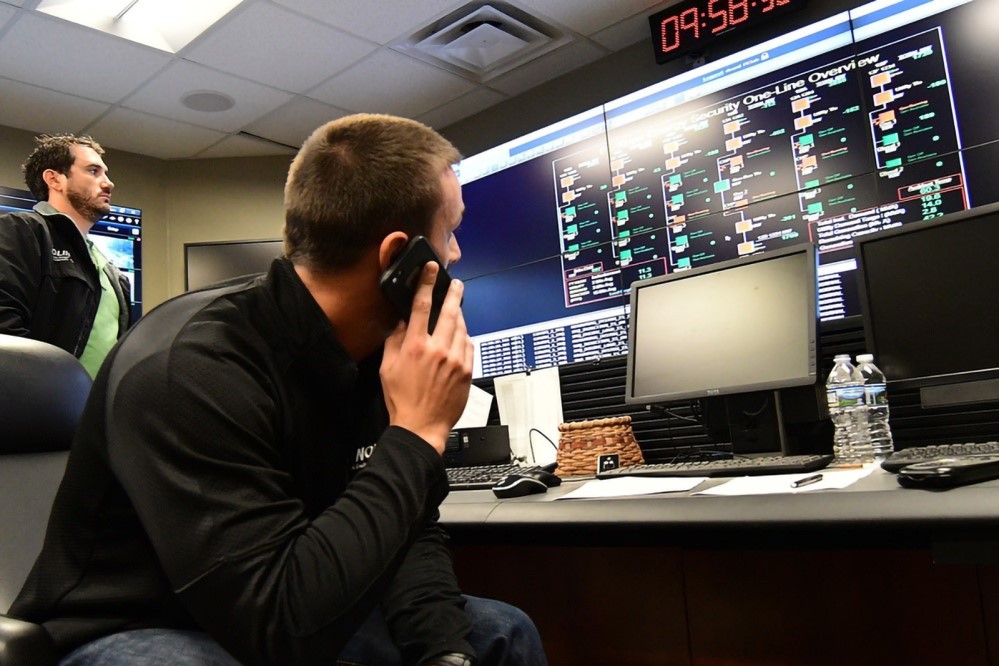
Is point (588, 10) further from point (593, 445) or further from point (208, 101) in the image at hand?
point (593, 445)

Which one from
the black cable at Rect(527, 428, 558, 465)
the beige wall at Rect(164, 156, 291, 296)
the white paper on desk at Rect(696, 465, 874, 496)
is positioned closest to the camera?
the white paper on desk at Rect(696, 465, 874, 496)

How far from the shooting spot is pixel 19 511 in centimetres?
112

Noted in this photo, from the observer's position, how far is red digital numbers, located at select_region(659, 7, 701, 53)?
304 cm

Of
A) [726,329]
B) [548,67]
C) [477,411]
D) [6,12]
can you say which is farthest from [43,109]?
[726,329]

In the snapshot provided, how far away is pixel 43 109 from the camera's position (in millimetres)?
3545

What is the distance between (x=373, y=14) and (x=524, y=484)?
2.25 metres

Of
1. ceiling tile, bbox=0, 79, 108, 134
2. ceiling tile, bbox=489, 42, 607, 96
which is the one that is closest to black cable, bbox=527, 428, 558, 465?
ceiling tile, bbox=489, 42, 607, 96

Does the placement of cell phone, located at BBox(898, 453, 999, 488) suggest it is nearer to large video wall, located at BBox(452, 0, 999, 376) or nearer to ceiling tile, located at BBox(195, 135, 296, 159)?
large video wall, located at BBox(452, 0, 999, 376)

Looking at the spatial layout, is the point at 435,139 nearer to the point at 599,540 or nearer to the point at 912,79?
the point at 599,540

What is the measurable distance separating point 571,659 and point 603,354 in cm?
159

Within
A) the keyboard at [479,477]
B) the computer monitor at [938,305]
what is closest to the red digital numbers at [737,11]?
the computer monitor at [938,305]

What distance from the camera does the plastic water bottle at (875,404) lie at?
4.89 ft

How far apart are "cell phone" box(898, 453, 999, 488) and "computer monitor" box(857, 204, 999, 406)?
516mm

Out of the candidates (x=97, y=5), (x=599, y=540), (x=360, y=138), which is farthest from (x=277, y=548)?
(x=97, y=5)
